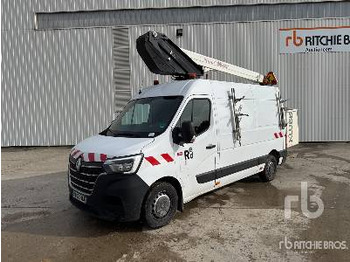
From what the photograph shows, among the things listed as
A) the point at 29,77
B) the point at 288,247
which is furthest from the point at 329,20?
the point at 29,77

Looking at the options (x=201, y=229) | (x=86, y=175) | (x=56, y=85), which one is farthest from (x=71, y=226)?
(x=56, y=85)

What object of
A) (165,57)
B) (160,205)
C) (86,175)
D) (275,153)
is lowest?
(160,205)

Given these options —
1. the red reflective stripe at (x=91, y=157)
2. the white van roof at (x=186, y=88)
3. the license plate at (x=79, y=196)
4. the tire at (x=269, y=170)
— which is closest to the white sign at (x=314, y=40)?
the tire at (x=269, y=170)

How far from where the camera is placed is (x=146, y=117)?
5527 millimetres

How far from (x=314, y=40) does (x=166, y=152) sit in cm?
1207

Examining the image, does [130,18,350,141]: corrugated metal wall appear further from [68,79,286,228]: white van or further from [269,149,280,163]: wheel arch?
[68,79,286,228]: white van

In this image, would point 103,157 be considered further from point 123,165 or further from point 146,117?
point 146,117

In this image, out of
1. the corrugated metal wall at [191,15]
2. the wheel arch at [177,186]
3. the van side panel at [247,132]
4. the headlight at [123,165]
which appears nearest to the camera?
the headlight at [123,165]

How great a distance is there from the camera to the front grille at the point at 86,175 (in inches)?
184

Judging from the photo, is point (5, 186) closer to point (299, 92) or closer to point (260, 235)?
point (260, 235)

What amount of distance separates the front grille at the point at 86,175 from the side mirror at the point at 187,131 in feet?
4.40

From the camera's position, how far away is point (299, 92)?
14445 millimetres

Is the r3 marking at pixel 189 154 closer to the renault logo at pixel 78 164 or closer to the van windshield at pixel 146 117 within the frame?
the van windshield at pixel 146 117

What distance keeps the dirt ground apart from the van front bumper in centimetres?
38
